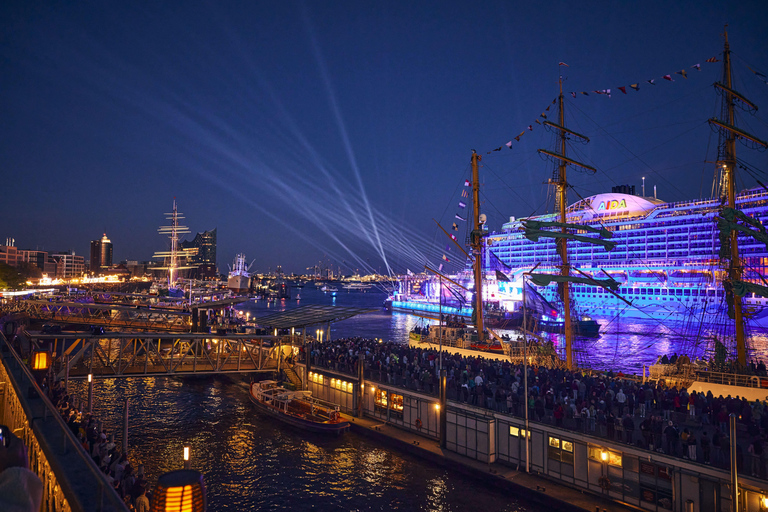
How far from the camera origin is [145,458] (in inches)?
961

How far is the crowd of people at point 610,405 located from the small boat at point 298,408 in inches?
127

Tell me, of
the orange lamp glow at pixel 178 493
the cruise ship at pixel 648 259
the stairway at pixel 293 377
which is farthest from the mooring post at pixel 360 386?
the cruise ship at pixel 648 259

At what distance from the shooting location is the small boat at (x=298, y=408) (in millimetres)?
27844

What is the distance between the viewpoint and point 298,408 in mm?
30469

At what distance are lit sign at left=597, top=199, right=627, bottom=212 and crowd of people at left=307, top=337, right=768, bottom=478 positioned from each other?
80.4 m

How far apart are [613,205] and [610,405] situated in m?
90.6

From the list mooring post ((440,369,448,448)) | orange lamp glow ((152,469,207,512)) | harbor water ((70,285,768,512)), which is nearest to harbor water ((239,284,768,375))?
harbor water ((70,285,768,512))

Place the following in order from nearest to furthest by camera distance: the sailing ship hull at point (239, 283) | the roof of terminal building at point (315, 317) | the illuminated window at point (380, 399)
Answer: the illuminated window at point (380, 399) → the roof of terminal building at point (315, 317) → the sailing ship hull at point (239, 283)

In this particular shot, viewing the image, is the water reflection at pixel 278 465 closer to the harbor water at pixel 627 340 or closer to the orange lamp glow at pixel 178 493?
the orange lamp glow at pixel 178 493

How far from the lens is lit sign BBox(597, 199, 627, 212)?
9788 cm

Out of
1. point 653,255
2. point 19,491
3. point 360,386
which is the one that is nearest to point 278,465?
point 360,386

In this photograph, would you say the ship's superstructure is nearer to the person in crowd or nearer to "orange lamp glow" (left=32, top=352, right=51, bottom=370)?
"orange lamp glow" (left=32, top=352, right=51, bottom=370)

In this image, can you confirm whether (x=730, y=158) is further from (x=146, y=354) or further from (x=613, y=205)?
(x=613, y=205)

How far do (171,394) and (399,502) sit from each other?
2517 cm
